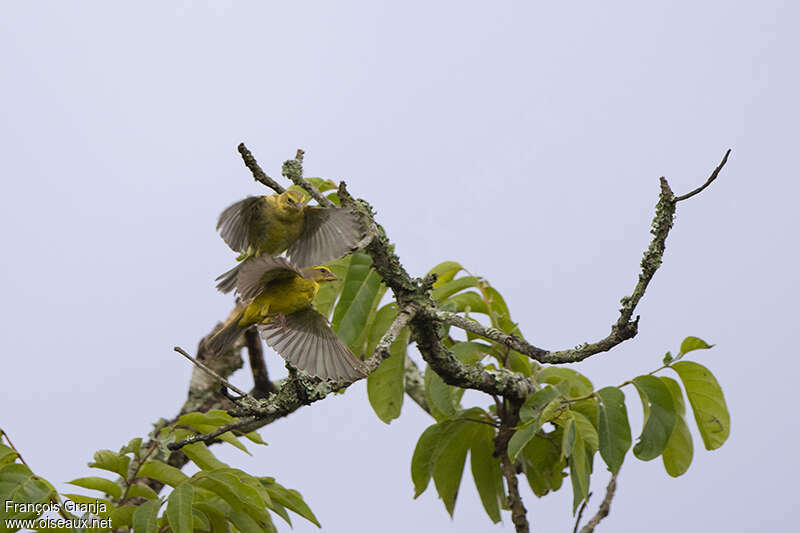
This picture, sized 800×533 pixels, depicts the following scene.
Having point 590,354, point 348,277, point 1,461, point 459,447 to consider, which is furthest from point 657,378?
point 1,461

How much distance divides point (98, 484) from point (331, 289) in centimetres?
125

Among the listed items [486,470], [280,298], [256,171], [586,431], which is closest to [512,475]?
[486,470]

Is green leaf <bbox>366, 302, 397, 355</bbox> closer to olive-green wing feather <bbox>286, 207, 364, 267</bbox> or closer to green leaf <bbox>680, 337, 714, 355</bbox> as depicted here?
olive-green wing feather <bbox>286, 207, 364, 267</bbox>

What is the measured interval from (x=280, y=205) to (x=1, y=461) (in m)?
1.41

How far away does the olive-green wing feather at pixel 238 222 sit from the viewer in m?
3.04

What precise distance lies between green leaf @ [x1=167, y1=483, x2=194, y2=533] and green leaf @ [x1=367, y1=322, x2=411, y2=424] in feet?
3.22

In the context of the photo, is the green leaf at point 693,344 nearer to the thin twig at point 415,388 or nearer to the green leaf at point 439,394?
the green leaf at point 439,394

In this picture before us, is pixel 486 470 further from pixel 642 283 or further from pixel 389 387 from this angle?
pixel 642 283

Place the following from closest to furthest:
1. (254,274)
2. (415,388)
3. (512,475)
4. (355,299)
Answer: (254,274) → (355,299) → (512,475) → (415,388)

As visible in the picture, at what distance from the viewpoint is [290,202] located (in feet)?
9.92

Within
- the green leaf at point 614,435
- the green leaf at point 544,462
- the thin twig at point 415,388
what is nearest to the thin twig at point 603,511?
the green leaf at point 544,462

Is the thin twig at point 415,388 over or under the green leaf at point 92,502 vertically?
over

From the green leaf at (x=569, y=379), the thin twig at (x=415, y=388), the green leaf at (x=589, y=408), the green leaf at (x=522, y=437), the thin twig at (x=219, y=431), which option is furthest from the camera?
the thin twig at (x=415, y=388)

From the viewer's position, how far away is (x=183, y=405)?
5.35 metres
